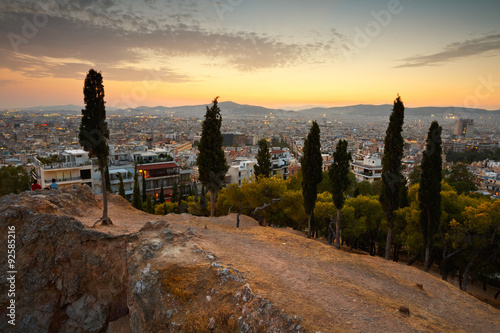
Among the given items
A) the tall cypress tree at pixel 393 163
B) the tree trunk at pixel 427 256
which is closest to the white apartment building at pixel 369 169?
the tree trunk at pixel 427 256

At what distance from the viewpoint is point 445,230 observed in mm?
18844

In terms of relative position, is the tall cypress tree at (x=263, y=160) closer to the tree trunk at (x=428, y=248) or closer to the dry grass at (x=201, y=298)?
the tree trunk at (x=428, y=248)

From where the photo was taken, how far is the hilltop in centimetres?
783

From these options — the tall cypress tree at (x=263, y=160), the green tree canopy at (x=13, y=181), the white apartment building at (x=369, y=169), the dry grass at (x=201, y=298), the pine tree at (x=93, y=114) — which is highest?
the pine tree at (x=93, y=114)

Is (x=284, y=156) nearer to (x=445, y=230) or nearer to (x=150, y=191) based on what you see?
(x=150, y=191)

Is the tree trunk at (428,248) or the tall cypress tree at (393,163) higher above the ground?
the tall cypress tree at (393,163)

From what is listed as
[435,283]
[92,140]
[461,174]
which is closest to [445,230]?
[435,283]

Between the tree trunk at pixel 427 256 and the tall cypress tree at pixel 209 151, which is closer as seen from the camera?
the tree trunk at pixel 427 256

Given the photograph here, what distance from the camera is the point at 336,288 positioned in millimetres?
9359

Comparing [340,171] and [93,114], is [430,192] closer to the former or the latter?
[340,171]

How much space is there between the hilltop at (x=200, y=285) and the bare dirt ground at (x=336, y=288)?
49 mm

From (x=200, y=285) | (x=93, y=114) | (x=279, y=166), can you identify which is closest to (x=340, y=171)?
(x=200, y=285)

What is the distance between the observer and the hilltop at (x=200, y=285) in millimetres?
7828

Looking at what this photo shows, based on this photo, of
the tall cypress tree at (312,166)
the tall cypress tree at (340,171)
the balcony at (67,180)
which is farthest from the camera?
the balcony at (67,180)
